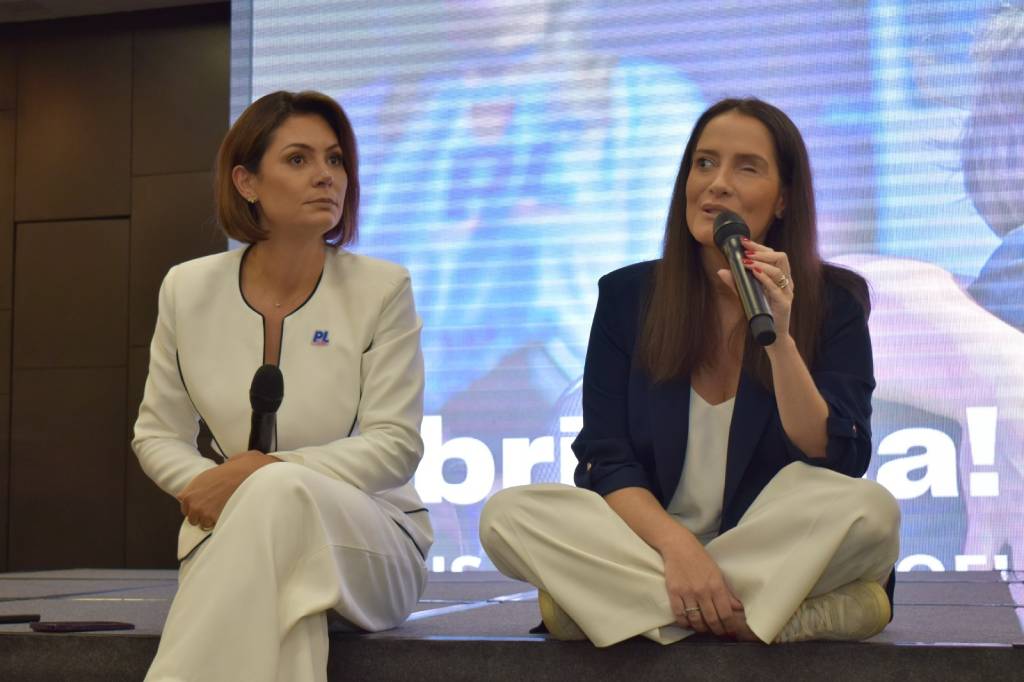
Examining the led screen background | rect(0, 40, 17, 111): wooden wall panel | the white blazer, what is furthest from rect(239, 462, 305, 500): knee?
rect(0, 40, 17, 111): wooden wall panel

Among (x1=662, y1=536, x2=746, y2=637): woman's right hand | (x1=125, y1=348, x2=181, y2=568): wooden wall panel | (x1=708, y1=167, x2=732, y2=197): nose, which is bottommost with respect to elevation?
(x1=125, y1=348, x2=181, y2=568): wooden wall panel

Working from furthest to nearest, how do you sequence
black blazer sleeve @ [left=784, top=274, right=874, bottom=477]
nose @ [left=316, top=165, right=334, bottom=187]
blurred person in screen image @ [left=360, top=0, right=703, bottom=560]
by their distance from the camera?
blurred person in screen image @ [left=360, top=0, right=703, bottom=560] → nose @ [left=316, top=165, right=334, bottom=187] → black blazer sleeve @ [left=784, top=274, right=874, bottom=477]

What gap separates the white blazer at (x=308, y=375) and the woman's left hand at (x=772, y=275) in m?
0.75

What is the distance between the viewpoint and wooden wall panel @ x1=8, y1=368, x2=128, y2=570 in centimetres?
550

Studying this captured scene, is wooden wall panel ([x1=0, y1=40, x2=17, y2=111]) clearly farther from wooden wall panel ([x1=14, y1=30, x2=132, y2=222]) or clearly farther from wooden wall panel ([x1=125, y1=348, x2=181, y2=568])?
wooden wall panel ([x1=125, y1=348, x2=181, y2=568])

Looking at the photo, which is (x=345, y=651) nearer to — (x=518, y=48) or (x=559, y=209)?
(x=559, y=209)

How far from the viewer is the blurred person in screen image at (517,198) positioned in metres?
4.34

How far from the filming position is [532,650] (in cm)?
203

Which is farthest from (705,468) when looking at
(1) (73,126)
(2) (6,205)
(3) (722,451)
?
(2) (6,205)

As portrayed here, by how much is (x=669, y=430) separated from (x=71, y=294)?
415 cm

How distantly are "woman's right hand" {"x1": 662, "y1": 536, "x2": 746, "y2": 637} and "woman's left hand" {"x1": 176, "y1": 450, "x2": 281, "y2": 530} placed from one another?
690 millimetres

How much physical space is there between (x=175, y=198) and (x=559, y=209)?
6.48 ft

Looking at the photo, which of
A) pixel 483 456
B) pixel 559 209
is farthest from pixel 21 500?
pixel 559 209

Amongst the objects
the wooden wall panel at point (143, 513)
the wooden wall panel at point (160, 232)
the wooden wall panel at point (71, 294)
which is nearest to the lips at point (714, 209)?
the wooden wall panel at point (160, 232)
